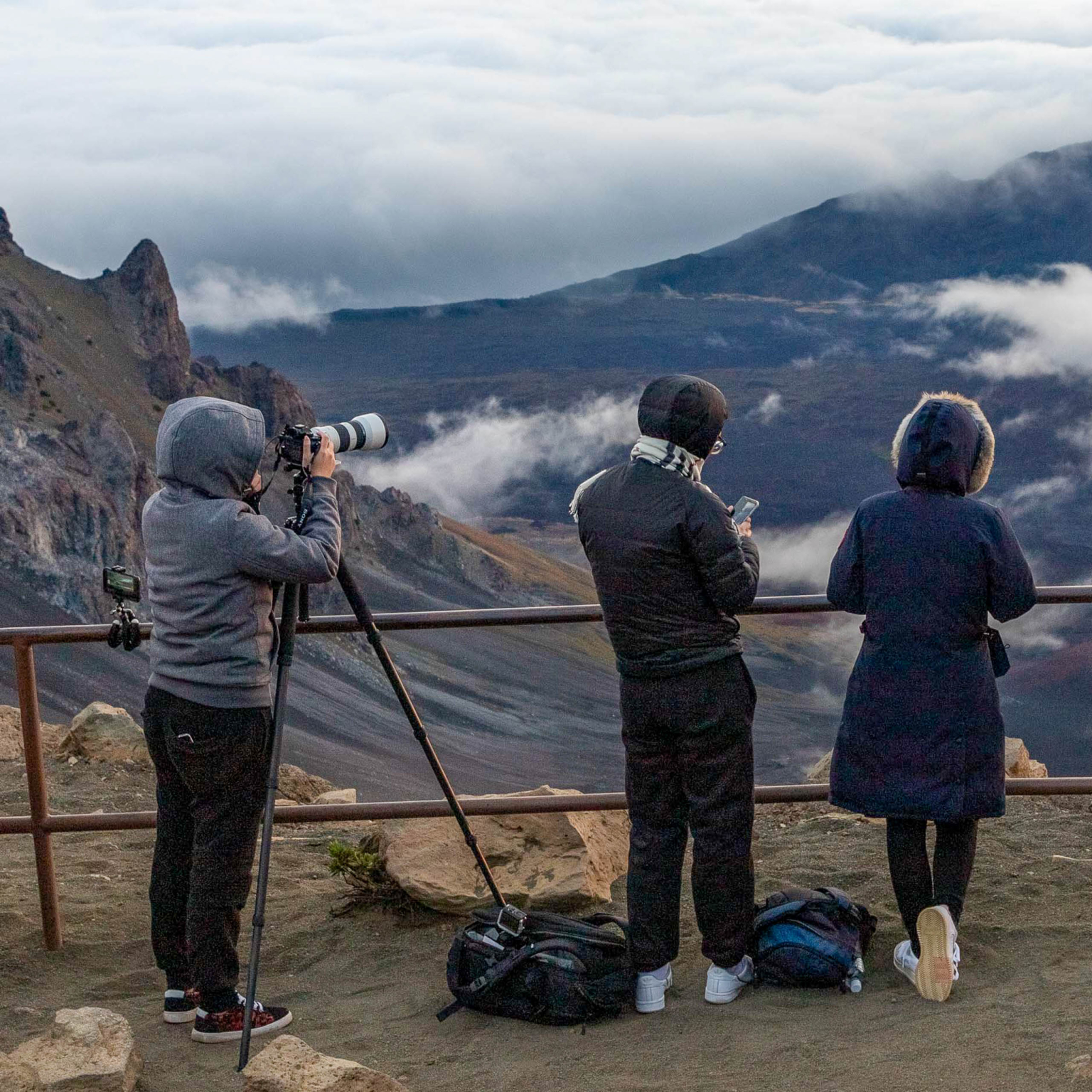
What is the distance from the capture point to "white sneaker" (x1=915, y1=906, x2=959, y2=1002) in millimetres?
3840

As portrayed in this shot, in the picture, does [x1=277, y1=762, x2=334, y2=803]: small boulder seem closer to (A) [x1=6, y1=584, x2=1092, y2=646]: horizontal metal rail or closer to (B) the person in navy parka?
(A) [x1=6, y1=584, x2=1092, y2=646]: horizontal metal rail

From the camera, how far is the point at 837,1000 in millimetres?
3949

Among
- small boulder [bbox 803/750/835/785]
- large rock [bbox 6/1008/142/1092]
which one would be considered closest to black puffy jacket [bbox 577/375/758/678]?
large rock [bbox 6/1008/142/1092]

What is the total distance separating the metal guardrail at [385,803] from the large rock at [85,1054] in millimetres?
983

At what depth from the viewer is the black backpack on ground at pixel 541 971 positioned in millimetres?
3967

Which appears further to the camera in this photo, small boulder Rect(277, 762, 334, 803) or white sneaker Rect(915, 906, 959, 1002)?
small boulder Rect(277, 762, 334, 803)

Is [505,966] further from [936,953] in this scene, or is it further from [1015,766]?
[1015,766]

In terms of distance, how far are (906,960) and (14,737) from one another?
28.5 feet

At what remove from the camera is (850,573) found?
3.95m

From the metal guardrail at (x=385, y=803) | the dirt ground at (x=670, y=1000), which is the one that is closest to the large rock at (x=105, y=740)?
the dirt ground at (x=670, y=1000)

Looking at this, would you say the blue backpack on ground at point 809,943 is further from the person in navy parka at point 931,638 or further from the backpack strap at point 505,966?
the backpack strap at point 505,966

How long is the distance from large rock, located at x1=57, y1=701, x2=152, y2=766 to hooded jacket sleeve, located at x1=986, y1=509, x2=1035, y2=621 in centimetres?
782

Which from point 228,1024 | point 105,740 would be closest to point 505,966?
point 228,1024

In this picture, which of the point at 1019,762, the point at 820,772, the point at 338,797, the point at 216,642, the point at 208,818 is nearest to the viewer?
the point at 216,642
